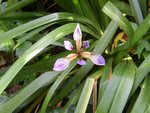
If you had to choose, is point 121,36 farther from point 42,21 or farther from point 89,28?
point 42,21

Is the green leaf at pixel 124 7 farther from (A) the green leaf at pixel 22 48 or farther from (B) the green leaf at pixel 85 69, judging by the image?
(A) the green leaf at pixel 22 48

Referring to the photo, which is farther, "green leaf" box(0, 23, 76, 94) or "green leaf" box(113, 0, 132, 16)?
"green leaf" box(113, 0, 132, 16)

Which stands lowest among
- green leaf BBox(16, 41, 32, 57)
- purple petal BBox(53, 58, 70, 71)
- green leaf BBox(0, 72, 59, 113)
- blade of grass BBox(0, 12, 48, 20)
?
green leaf BBox(0, 72, 59, 113)

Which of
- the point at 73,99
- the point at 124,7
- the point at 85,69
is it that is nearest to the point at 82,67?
the point at 85,69

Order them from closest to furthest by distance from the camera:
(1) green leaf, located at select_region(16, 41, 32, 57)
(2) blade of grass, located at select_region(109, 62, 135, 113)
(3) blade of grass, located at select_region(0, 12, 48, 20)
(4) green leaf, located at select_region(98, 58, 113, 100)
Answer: (2) blade of grass, located at select_region(109, 62, 135, 113) → (4) green leaf, located at select_region(98, 58, 113, 100) → (1) green leaf, located at select_region(16, 41, 32, 57) → (3) blade of grass, located at select_region(0, 12, 48, 20)

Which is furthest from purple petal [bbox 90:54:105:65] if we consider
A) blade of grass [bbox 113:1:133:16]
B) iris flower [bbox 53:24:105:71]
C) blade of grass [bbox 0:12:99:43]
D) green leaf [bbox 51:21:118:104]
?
blade of grass [bbox 113:1:133:16]

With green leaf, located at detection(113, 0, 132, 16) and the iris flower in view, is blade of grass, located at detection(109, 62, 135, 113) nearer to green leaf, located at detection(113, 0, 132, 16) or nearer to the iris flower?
the iris flower

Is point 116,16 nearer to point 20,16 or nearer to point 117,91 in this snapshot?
point 117,91
